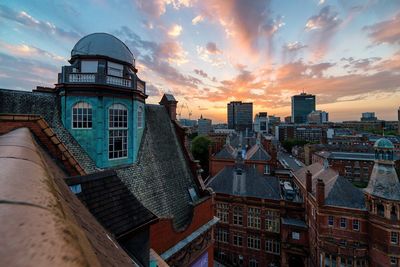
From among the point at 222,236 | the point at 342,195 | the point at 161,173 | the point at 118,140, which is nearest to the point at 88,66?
the point at 118,140

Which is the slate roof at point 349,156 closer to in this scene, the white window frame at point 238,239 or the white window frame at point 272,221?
the white window frame at point 272,221

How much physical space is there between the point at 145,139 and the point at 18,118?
9.05m

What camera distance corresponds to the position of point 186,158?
1783cm

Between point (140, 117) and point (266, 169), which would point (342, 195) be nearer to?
point (266, 169)

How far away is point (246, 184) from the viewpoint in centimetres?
2870

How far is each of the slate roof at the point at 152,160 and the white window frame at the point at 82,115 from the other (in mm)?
787

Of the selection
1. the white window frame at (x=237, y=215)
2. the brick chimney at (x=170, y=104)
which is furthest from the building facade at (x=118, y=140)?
the white window frame at (x=237, y=215)

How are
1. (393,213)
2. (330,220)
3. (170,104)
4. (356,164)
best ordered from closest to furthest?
(170,104) → (393,213) → (330,220) → (356,164)

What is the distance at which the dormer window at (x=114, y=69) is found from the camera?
1292cm

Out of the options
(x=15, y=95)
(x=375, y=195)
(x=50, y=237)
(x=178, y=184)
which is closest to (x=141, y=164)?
(x=178, y=184)

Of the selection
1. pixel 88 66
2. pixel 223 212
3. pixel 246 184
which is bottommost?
pixel 223 212

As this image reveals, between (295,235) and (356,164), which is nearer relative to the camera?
(295,235)

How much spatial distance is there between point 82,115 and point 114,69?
3753mm

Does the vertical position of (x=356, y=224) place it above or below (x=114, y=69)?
below
